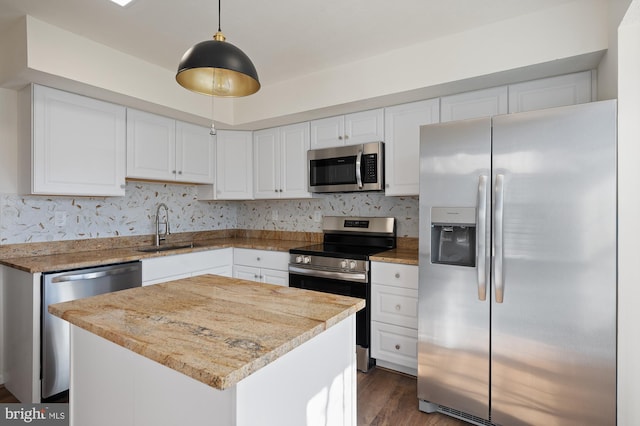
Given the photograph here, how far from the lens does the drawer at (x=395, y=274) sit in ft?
8.05

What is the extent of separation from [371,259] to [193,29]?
2.04 meters

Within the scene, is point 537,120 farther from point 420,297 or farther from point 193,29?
point 193,29

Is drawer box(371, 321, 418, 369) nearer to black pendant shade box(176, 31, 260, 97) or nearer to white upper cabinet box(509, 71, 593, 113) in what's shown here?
white upper cabinet box(509, 71, 593, 113)

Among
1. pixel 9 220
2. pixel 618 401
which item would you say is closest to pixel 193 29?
pixel 9 220

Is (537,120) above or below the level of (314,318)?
above

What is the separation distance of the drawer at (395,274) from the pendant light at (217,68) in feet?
5.29

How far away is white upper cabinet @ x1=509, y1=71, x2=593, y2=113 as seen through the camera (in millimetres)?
2100

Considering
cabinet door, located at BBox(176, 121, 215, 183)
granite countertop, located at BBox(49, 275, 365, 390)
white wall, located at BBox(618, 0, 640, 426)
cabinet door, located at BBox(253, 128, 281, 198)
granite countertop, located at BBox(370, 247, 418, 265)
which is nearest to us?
granite countertop, located at BBox(49, 275, 365, 390)

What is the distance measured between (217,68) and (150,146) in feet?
6.93

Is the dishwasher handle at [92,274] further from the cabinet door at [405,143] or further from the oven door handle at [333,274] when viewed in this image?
the cabinet door at [405,143]

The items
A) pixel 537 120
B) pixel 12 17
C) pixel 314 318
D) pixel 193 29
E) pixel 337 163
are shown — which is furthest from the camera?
pixel 337 163

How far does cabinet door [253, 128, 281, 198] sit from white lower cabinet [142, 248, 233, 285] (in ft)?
2.39

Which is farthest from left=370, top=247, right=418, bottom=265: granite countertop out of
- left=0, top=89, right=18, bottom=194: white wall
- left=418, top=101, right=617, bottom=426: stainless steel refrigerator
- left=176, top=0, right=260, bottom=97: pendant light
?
left=0, top=89, right=18, bottom=194: white wall

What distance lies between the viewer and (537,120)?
1761mm
